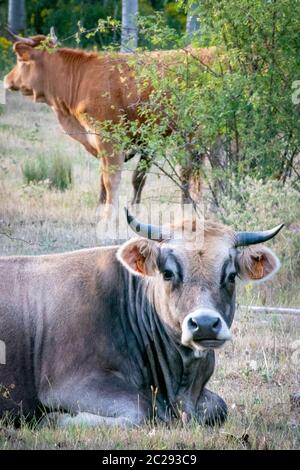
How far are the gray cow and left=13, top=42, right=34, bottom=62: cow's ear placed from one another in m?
7.32

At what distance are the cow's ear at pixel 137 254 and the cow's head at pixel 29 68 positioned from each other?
7.76 meters

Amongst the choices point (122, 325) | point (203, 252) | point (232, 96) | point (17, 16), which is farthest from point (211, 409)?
point (17, 16)

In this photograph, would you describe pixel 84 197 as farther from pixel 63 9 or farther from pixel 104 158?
pixel 63 9

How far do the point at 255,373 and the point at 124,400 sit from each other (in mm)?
1588

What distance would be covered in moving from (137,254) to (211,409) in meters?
1.05

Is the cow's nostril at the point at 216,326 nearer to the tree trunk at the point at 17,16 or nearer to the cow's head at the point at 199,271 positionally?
the cow's head at the point at 199,271

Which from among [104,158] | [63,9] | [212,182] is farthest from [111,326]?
[63,9]

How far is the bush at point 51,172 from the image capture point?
1434cm

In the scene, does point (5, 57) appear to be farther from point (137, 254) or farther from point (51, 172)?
point (137, 254)

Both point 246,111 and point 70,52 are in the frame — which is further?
point 70,52

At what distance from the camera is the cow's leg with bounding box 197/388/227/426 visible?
259 inches

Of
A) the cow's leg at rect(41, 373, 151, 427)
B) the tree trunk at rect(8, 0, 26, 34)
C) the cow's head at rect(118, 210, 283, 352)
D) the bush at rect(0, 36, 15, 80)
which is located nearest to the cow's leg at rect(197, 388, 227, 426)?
the cow's leg at rect(41, 373, 151, 427)

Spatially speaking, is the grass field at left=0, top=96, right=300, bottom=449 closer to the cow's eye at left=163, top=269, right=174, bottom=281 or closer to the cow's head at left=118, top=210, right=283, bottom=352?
the cow's head at left=118, top=210, right=283, bottom=352

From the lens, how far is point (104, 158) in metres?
12.9
